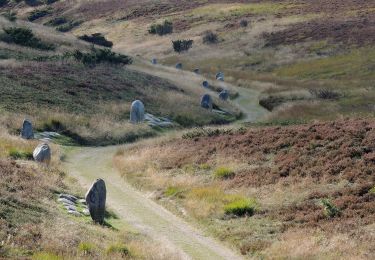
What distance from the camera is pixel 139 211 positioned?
24422 mm

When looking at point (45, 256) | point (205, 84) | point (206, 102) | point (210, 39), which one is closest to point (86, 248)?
point (45, 256)

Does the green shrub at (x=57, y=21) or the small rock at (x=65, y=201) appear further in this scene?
the green shrub at (x=57, y=21)

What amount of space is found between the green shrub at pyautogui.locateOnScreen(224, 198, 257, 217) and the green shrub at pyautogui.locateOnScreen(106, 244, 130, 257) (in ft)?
22.0

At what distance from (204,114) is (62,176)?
2878cm

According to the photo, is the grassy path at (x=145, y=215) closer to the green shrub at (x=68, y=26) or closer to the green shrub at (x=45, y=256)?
the green shrub at (x=45, y=256)

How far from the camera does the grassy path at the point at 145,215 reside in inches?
776

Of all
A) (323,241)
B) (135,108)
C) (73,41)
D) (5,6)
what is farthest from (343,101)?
(5,6)

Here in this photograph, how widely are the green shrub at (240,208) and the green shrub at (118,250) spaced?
6693 mm

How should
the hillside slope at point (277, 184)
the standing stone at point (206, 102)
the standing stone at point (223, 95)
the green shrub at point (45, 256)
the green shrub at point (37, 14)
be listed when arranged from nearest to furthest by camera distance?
the green shrub at point (45, 256) → the hillside slope at point (277, 184) → the standing stone at point (206, 102) → the standing stone at point (223, 95) → the green shrub at point (37, 14)

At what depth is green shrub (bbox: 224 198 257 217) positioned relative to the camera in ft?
74.8

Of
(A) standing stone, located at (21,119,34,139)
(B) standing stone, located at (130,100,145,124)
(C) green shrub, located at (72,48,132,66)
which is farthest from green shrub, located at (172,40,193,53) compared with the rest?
(A) standing stone, located at (21,119,34,139)

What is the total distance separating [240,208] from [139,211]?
4.35m

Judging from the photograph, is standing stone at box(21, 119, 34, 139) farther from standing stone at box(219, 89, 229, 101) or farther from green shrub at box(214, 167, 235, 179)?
standing stone at box(219, 89, 229, 101)

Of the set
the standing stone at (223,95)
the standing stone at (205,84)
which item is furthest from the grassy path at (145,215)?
the standing stone at (205,84)
